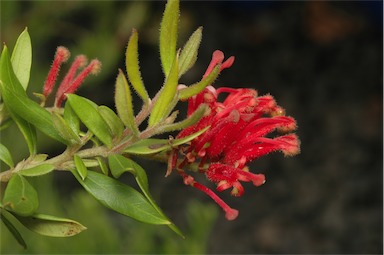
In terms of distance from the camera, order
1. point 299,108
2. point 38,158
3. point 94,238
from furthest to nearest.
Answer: point 299,108
point 94,238
point 38,158

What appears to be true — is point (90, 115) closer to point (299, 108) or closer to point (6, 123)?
point (6, 123)

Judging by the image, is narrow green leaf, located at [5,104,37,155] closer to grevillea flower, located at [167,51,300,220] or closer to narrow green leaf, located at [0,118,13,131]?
narrow green leaf, located at [0,118,13,131]

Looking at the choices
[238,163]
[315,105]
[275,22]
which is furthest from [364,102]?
[238,163]

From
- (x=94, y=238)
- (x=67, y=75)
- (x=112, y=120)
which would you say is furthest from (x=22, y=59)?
(x=94, y=238)

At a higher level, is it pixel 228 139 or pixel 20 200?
pixel 228 139

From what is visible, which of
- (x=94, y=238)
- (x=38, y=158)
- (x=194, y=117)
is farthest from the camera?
(x=94, y=238)

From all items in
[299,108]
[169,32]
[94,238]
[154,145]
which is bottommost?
[94,238]
